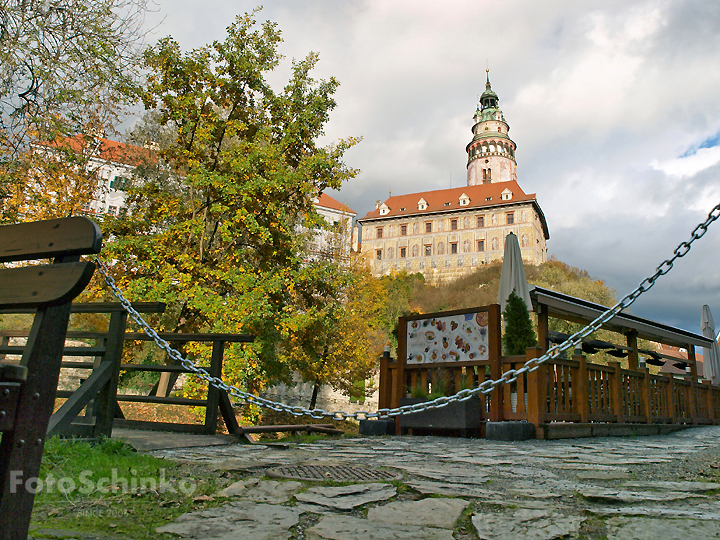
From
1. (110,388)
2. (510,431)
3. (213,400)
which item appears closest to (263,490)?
(110,388)

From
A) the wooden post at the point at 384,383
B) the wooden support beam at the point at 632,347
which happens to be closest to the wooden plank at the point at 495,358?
the wooden post at the point at 384,383

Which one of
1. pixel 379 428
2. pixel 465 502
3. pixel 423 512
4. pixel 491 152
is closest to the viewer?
pixel 423 512

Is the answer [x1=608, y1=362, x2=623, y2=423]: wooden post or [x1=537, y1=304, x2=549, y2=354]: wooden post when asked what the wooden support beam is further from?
[x1=537, y1=304, x2=549, y2=354]: wooden post

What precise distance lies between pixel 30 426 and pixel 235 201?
1062 cm

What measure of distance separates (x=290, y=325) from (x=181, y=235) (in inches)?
133

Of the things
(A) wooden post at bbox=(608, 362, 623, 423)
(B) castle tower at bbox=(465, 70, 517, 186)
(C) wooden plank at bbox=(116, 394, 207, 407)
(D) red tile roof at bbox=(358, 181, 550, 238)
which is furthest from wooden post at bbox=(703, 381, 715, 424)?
(B) castle tower at bbox=(465, 70, 517, 186)

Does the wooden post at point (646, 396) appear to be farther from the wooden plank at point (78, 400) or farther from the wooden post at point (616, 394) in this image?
the wooden plank at point (78, 400)

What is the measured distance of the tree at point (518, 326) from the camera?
8.44 meters

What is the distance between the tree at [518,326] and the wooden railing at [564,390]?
2.55ft

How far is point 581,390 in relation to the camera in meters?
7.38

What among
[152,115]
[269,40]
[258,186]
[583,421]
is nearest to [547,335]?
[583,421]

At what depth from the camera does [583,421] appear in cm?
734

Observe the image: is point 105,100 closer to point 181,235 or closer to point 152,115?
point 181,235

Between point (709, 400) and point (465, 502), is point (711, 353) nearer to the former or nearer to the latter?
point (709, 400)
